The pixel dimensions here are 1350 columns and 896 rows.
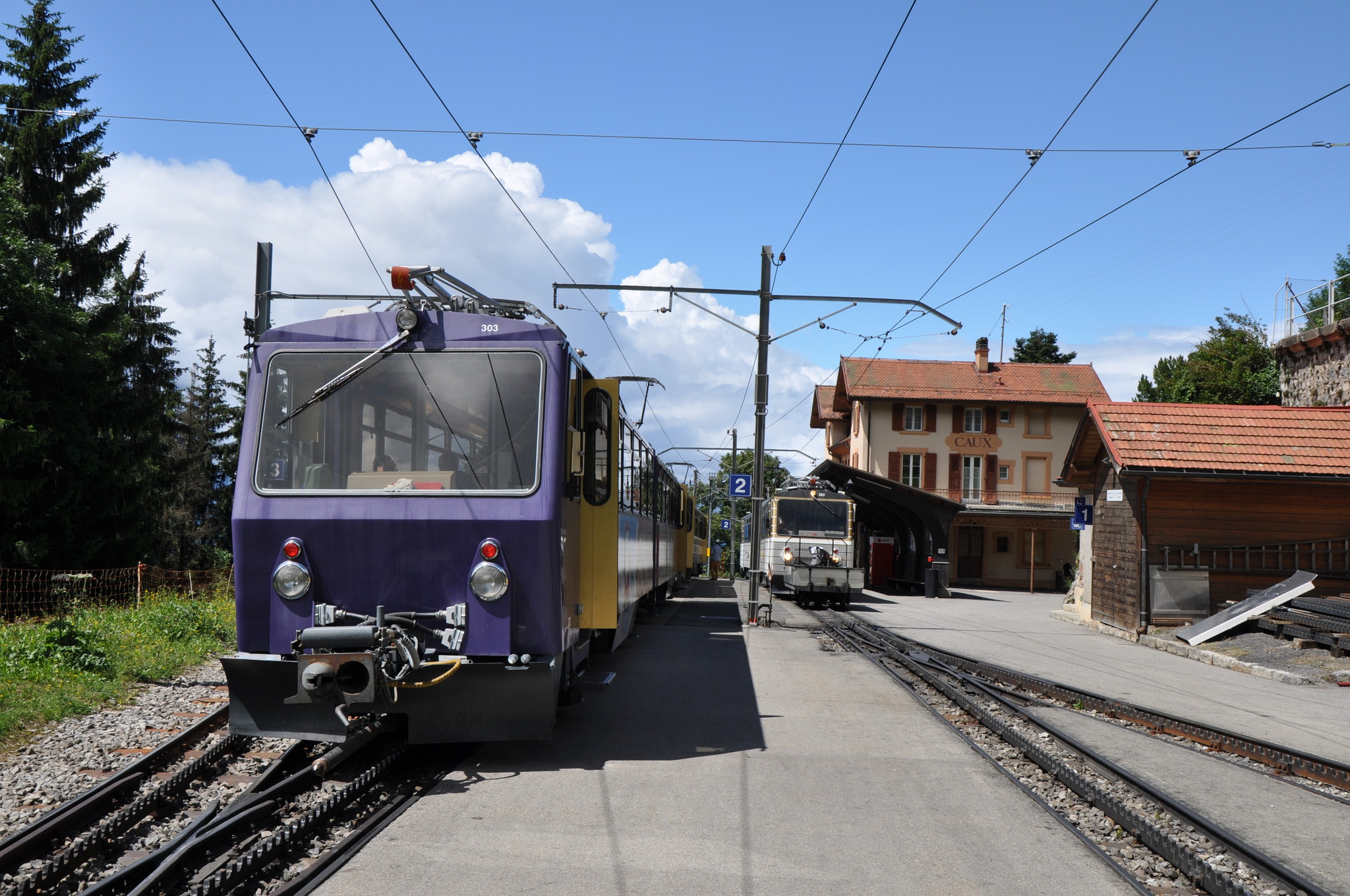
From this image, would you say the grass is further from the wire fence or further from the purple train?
the purple train

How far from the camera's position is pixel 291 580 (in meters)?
6.63

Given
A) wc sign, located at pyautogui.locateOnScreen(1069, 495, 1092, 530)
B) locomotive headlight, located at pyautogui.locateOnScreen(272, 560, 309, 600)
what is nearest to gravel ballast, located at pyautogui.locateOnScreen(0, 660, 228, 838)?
locomotive headlight, located at pyautogui.locateOnScreen(272, 560, 309, 600)

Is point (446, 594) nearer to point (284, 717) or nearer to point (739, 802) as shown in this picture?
point (284, 717)

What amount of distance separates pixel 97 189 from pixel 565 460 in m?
26.0

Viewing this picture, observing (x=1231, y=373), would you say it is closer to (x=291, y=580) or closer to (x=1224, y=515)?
(x=1224, y=515)

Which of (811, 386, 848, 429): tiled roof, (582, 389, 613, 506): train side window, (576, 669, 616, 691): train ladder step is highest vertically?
(811, 386, 848, 429): tiled roof

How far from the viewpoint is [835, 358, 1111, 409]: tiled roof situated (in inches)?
1970

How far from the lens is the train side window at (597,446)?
768 centimetres

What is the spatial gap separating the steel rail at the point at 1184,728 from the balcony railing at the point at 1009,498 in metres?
36.1

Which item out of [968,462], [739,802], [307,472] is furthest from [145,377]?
[968,462]

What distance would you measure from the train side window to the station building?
1617 inches

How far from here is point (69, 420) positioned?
964 inches

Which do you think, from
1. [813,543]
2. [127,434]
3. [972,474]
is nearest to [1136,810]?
[813,543]

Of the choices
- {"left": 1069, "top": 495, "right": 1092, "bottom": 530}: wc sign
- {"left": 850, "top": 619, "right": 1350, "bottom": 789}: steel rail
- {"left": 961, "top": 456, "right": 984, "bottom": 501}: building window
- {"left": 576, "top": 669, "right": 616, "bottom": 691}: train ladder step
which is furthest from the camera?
{"left": 961, "top": 456, "right": 984, "bottom": 501}: building window
